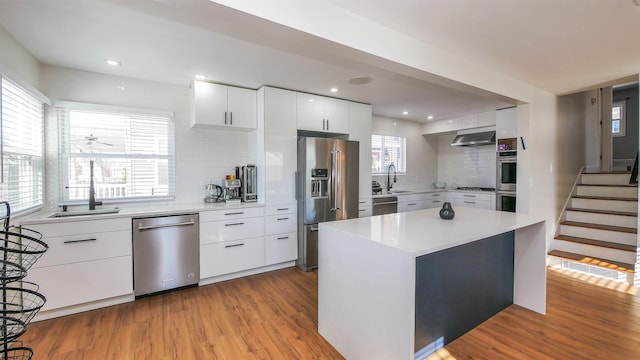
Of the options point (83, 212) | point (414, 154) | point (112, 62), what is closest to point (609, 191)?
point (414, 154)

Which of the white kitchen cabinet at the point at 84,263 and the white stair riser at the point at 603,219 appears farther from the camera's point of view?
the white stair riser at the point at 603,219

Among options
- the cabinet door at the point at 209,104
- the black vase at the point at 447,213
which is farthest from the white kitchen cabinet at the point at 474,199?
the cabinet door at the point at 209,104

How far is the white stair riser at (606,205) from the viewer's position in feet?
12.9

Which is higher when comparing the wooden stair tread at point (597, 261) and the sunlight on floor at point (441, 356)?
the wooden stair tread at point (597, 261)

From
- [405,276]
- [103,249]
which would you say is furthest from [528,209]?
[103,249]

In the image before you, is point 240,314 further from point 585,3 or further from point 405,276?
point 585,3

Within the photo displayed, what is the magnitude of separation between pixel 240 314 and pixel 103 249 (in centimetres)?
141

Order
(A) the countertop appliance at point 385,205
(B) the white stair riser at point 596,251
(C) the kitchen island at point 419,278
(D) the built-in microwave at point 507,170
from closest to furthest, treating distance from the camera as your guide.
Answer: (C) the kitchen island at point 419,278, (B) the white stair riser at point 596,251, (D) the built-in microwave at point 507,170, (A) the countertop appliance at point 385,205

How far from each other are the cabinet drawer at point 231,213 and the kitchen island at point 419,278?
151cm

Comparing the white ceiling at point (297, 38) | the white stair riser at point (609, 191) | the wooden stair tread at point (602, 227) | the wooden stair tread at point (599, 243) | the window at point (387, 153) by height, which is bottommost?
the wooden stair tread at point (599, 243)

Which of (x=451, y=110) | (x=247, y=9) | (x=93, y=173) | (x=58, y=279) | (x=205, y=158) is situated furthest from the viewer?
(x=451, y=110)

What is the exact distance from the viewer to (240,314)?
8.35 feet

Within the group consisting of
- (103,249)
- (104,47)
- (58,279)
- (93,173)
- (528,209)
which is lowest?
(58,279)

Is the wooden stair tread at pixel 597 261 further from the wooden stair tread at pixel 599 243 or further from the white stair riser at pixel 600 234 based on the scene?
the white stair riser at pixel 600 234
